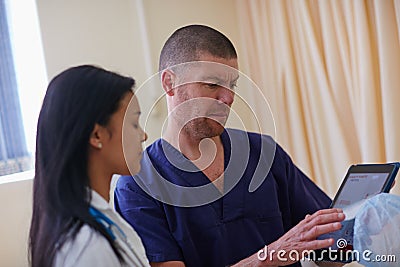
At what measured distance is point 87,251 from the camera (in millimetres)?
596

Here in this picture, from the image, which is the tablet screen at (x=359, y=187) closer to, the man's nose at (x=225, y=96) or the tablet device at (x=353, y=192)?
the tablet device at (x=353, y=192)

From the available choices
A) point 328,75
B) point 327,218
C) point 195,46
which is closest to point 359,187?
point 327,218

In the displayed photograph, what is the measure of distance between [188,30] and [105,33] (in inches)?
23.7

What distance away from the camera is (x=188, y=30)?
1124 millimetres

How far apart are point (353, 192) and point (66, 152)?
0.56m

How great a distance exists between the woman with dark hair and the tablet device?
40 centimetres

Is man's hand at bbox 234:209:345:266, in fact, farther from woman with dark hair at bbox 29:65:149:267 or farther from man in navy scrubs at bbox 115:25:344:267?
woman with dark hair at bbox 29:65:149:267

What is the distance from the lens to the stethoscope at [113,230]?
0.63m

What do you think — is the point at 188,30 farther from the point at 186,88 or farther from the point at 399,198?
the point at 399,198

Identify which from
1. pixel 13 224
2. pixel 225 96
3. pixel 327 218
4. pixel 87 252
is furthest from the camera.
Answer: pixel 13 224

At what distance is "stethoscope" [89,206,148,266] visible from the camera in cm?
63

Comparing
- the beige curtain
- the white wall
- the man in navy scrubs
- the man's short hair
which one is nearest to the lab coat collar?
the man in navy scrubs

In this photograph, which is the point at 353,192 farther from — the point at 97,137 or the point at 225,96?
the point at 97,137

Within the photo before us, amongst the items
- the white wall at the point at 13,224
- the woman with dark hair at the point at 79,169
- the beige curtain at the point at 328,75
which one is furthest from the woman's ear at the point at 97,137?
the beige curtain at the point at 328,75
